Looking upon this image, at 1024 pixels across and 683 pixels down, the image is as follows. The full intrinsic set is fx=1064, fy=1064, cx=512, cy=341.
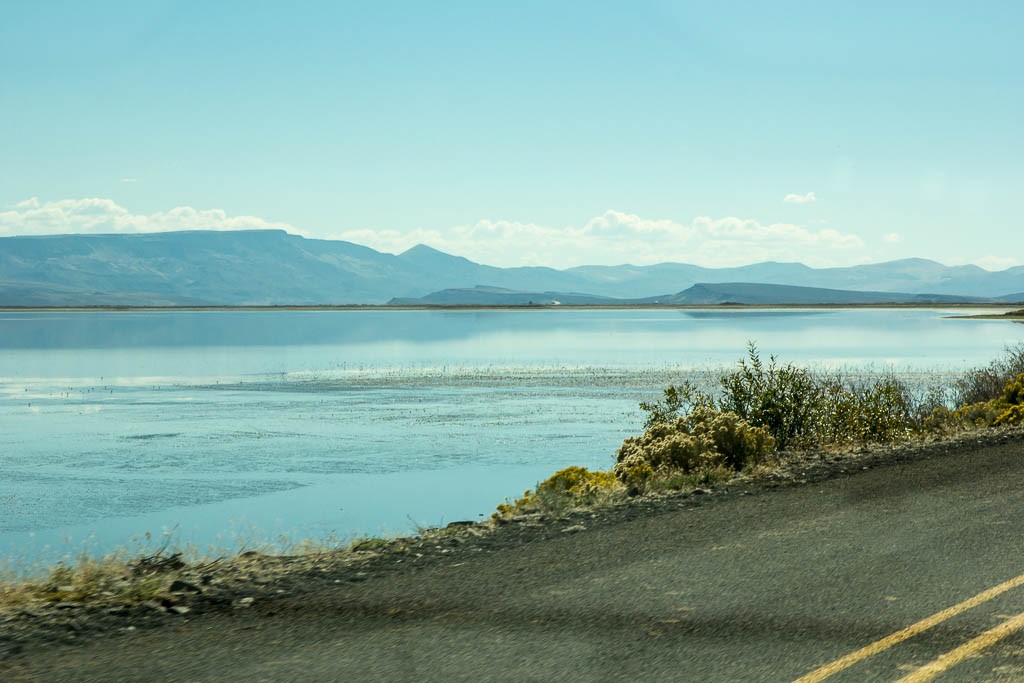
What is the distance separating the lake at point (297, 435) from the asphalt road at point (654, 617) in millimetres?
3427

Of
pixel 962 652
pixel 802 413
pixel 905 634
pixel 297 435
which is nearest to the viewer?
pixel 962 652

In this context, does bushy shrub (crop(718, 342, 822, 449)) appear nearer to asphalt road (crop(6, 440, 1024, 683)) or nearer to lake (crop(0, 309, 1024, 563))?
lake (crop(0, 309, 1024, 563))

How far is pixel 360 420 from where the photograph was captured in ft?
124

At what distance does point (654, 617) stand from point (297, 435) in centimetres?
2723

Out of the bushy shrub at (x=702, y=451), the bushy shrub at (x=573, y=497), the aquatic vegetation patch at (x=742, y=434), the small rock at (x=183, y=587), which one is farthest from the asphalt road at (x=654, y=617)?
the bushy shrub at (x=702, y=451)

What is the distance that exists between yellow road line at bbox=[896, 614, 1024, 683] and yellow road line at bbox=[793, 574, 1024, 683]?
349 mm

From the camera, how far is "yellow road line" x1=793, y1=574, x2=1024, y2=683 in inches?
255

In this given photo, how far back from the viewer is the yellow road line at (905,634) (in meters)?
6.47

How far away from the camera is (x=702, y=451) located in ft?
52.7

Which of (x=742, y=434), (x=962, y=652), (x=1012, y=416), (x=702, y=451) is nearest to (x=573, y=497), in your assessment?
(x=702, y=451)

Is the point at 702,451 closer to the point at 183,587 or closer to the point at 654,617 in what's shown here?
the point at 654,617

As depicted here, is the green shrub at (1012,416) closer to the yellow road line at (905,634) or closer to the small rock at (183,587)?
the yellow road line at (905,634)

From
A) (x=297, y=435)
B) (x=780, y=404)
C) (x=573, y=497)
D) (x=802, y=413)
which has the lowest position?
(x=297, y=435)

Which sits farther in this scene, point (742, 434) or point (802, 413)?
point (802, 413)
